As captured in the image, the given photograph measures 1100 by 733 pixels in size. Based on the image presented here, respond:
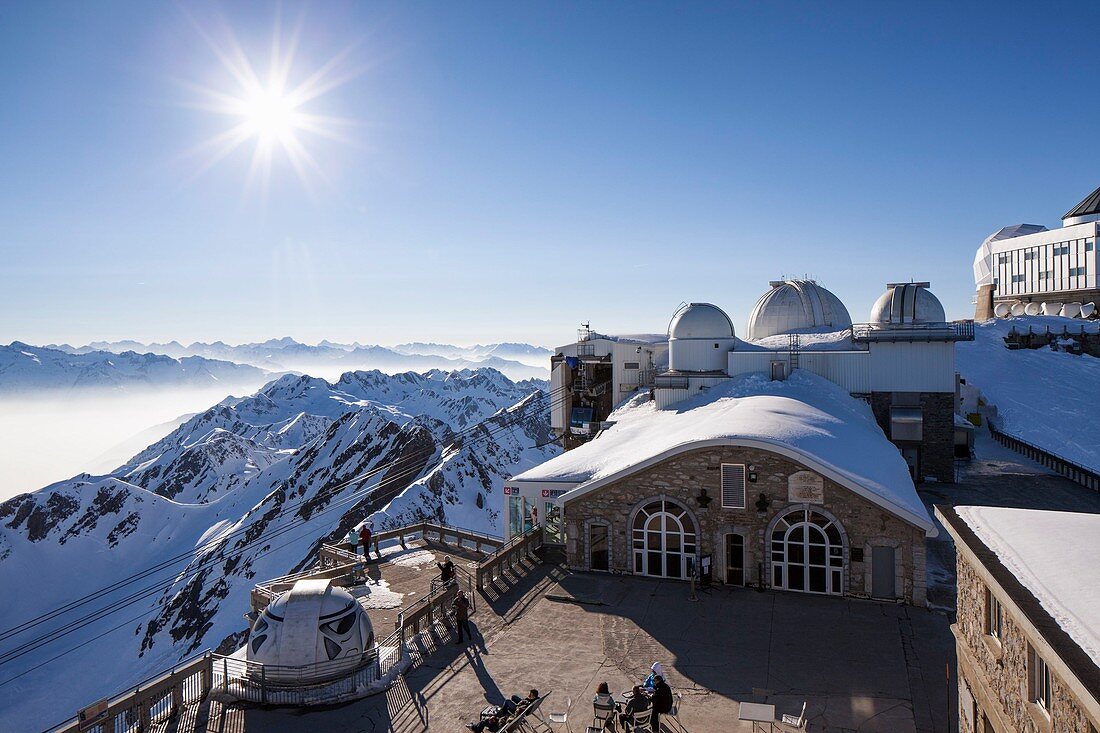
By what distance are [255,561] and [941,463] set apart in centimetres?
12433

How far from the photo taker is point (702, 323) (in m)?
38.0

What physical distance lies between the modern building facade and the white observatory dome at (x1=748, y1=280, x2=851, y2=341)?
4702 centimetres

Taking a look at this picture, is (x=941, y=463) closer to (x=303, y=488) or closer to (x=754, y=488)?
(x=754, y=488)

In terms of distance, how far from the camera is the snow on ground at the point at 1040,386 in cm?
4666

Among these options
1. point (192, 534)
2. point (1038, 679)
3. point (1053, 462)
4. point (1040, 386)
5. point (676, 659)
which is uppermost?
point (1038, 679)

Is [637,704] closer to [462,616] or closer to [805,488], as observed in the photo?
[462,616]

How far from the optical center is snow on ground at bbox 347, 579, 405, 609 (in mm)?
20688

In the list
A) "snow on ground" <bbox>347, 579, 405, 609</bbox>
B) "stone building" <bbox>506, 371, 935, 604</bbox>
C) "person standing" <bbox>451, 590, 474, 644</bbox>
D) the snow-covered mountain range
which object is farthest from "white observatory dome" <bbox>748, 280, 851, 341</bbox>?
the snow-covered mountain range

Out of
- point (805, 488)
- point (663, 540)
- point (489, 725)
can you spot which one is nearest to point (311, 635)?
point (489, 725)

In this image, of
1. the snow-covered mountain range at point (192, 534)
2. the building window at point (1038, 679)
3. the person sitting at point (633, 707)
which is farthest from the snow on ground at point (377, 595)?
the snow-covered mountain range at point (192, 534)

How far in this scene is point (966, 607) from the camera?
10.2 m

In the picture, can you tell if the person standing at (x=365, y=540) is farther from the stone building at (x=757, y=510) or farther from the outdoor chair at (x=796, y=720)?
the outdoor chair at (x=796, y=720)

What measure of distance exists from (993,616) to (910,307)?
32088mm

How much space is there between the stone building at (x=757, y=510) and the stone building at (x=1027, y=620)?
7.83 metres
